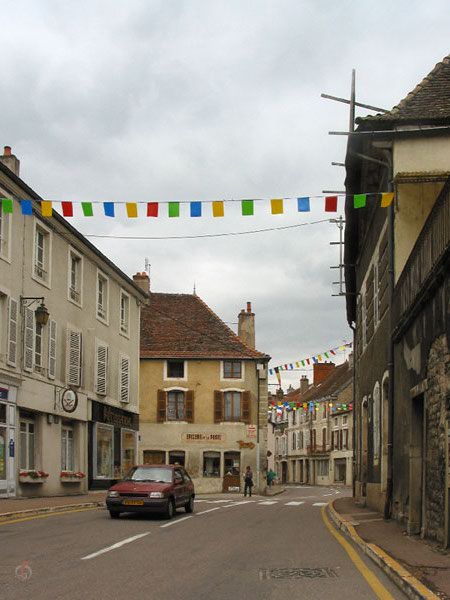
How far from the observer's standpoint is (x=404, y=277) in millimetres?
17297

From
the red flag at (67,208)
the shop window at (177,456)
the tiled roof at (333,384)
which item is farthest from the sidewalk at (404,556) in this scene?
the tiled roof at (333,384)

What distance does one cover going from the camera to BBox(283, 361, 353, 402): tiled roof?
7771 cm

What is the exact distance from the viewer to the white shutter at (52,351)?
2927 centimetres

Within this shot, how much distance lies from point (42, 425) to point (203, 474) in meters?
20.7

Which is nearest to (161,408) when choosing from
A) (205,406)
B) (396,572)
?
(205,406)

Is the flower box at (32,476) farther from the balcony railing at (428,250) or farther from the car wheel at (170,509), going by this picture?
the balcony railing at (428,250)

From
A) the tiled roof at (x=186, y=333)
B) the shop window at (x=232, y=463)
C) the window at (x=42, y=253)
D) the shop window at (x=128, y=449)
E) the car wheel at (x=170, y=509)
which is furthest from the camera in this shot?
the tiled roof at (x=186, y=333)

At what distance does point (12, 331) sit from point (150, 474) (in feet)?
25.1

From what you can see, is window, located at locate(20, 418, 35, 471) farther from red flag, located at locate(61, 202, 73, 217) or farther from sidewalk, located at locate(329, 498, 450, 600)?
sidewalk, located at locate(329, 498, 450, 600)

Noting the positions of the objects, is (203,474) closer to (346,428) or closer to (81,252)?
(81,252)

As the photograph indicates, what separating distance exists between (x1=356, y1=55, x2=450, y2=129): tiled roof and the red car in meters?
9.33

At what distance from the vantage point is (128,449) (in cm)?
3884

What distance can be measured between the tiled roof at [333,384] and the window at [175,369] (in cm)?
2988

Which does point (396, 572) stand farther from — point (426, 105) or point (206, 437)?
point (206, 437)
